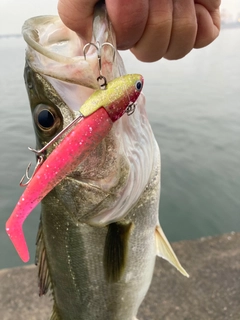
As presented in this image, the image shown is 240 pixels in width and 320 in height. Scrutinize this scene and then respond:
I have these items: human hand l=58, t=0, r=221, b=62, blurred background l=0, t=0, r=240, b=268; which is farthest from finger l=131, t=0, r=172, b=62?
blurred background l=0, t=0, r=240, b=268

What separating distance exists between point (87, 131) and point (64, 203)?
59 centimetres

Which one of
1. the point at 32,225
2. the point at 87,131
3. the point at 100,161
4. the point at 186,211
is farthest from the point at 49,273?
the point at 186,211

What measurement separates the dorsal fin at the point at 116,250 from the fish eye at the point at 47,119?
1.64 ft

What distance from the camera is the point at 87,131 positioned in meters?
0.84

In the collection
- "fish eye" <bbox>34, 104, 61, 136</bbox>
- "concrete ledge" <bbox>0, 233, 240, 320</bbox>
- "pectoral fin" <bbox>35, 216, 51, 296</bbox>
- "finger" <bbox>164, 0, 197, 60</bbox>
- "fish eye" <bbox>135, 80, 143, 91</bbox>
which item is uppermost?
"finger" <bbox>164, 0, 197, 60</bbox>

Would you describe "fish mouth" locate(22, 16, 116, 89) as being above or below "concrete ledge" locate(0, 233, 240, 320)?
above

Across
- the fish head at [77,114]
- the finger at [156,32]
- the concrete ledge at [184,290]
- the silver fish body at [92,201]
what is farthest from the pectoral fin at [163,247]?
the concrete ledge at [184,290]

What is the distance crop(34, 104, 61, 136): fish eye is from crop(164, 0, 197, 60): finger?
45 centimetres

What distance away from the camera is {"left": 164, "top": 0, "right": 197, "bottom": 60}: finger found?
104 cm

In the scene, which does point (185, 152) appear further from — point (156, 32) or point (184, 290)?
point (156, 32)

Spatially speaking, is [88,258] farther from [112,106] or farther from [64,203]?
[112,106]

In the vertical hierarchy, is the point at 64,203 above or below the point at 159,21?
below

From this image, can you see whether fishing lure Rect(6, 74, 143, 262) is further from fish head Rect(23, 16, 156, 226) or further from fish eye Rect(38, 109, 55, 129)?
fish eye Rect(38, 109, 55, 129)

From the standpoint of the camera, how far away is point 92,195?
4.22 feet
